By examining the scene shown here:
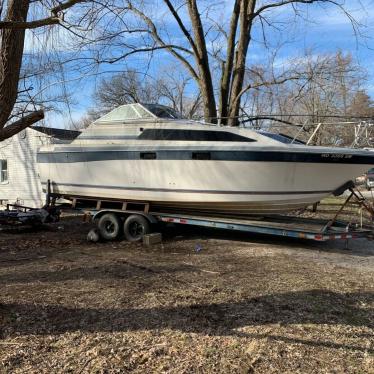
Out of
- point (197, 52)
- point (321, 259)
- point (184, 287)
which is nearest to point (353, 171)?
point (321, 259)

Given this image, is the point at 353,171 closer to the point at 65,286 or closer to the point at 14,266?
the point at 65,286

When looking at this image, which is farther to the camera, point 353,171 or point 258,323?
point 353,171

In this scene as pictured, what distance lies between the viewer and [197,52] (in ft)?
46.0

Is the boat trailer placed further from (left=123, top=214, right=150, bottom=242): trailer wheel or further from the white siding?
the white siding

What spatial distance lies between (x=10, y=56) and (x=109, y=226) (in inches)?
267

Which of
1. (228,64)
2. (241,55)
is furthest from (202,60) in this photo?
(241,55)

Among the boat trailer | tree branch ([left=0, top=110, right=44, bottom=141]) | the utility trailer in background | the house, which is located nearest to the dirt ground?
the boat trailer

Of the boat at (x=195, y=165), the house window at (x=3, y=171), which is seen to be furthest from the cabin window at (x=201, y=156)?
the house window at (x=3, y=171)

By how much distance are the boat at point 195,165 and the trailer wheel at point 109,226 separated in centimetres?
48

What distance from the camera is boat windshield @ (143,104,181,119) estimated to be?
1035 cm

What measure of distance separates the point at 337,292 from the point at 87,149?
6.92 meters

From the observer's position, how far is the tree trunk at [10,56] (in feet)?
13.1

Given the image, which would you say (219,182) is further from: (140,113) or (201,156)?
(140,113)

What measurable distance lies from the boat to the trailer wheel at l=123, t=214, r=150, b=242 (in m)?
0.45
